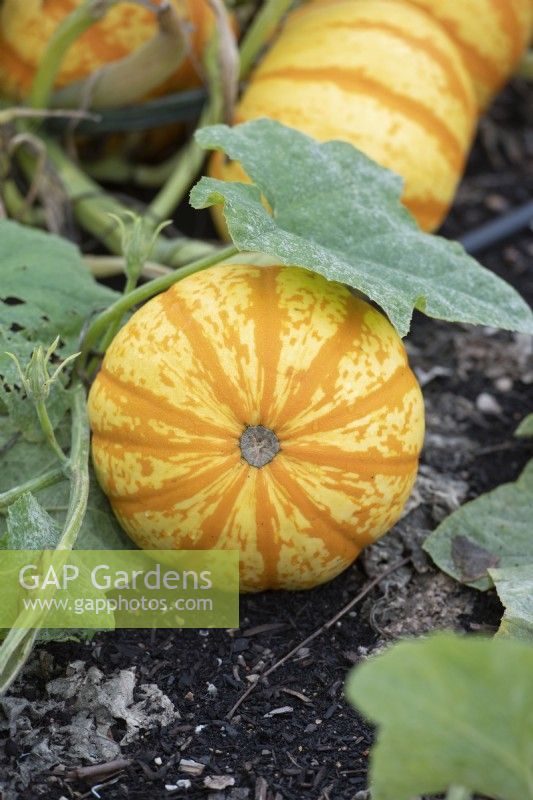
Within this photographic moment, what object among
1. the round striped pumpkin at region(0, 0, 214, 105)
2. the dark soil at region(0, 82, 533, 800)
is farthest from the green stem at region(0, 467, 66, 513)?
the round striped pumpkin at region(0, 0, 214, 105)

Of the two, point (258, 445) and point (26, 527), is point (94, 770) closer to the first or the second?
point (26, 527)

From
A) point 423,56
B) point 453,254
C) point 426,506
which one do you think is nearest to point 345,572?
point 426,506

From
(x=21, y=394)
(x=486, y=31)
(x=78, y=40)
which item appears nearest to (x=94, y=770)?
(x=21, y=394)

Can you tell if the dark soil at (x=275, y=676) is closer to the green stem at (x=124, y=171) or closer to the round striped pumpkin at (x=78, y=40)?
the green stem at (x=124, y=171)

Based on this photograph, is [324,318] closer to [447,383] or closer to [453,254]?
[453,254]

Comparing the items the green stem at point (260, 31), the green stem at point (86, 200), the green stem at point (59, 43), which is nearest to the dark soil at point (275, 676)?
the green stem at point (86, 200)

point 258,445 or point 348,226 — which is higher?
point 348,226
